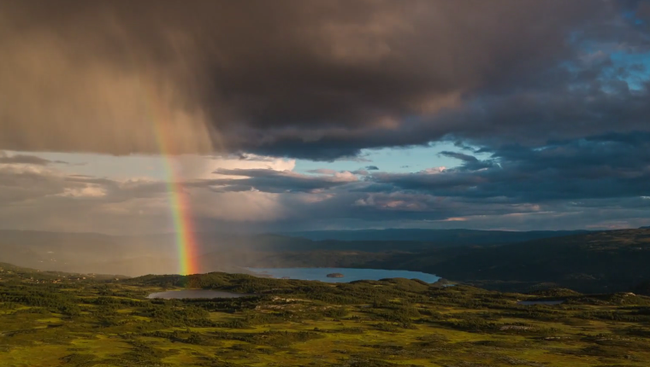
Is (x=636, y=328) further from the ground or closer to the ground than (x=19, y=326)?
closer to the ground

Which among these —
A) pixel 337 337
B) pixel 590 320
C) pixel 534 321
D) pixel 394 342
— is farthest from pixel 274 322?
pixel 590 320

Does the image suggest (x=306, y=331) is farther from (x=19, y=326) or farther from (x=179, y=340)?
(x=19, y=326)

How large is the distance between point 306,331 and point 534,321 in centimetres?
8610

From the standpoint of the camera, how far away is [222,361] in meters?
106

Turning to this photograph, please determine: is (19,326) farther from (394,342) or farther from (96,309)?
(394,342)

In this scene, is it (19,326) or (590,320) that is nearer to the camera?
(19,326)

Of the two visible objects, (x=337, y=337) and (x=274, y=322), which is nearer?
(x=337, y=337)

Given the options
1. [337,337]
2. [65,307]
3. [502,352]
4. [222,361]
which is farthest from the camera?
[65,307]

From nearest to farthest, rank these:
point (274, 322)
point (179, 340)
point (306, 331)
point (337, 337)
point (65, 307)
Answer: point (179, 340) < point (337, 337) < point (306, 331) < point (274, 322) < point (65, 307)

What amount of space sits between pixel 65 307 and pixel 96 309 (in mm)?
10616

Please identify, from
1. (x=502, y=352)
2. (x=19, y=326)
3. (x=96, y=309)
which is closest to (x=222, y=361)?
(x=502, y=352)

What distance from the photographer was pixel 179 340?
13338 cm

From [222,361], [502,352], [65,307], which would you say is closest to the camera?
[222,361]

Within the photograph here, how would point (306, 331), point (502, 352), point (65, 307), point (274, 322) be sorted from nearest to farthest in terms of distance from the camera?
point (502, 352)
point (306, 331)
point (274, 322)
point (65, 307)
